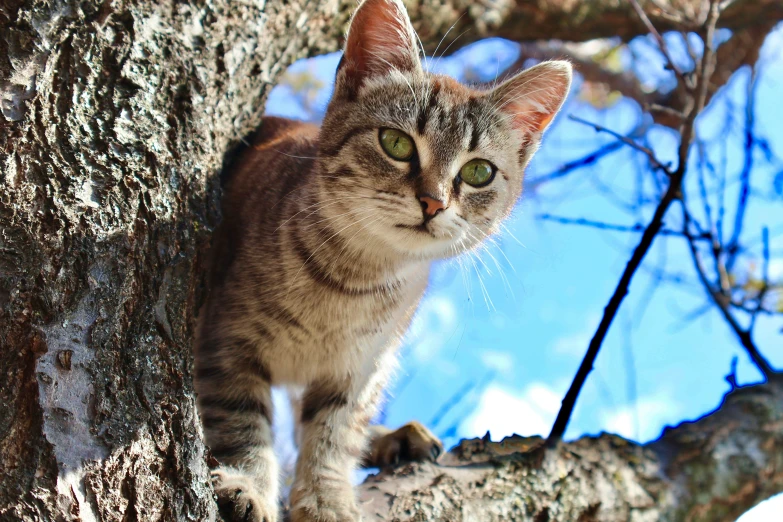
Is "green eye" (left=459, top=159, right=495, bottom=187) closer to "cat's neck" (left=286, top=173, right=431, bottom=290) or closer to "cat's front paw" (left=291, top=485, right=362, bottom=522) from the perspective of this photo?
"cat's neck" (left=286, top=173, right=431, bottom=290)

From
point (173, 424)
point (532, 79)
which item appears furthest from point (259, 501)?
point (532, 79)

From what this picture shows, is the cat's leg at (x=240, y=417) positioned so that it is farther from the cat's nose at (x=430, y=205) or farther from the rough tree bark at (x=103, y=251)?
the cat's nose at (x=430, y=205)

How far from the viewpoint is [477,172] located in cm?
264

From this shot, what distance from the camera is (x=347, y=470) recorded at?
2674 millimetres

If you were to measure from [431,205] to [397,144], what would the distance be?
1.09 feet

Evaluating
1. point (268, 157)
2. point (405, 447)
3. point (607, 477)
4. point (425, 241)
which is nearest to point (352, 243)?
point (425, 241)

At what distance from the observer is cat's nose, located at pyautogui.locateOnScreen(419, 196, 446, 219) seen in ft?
7.68

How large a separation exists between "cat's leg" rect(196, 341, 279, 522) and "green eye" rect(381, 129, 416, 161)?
928mm

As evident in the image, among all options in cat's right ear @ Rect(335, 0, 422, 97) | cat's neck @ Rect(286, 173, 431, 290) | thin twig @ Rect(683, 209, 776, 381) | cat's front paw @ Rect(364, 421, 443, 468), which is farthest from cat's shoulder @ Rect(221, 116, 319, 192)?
thin twig @ Rect(683, 209, 776, 381)

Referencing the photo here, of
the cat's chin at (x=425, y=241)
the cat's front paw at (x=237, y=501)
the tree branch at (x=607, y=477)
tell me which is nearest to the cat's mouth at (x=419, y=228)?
the cat's chin at (x=425, y=241)

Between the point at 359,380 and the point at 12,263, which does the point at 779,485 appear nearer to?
the point at 359,380

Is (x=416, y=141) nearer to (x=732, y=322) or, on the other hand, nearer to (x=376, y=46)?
(x=376, y=46)

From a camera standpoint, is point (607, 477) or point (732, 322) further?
point (732, 322)

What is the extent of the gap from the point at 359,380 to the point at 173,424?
1191 millimetres
